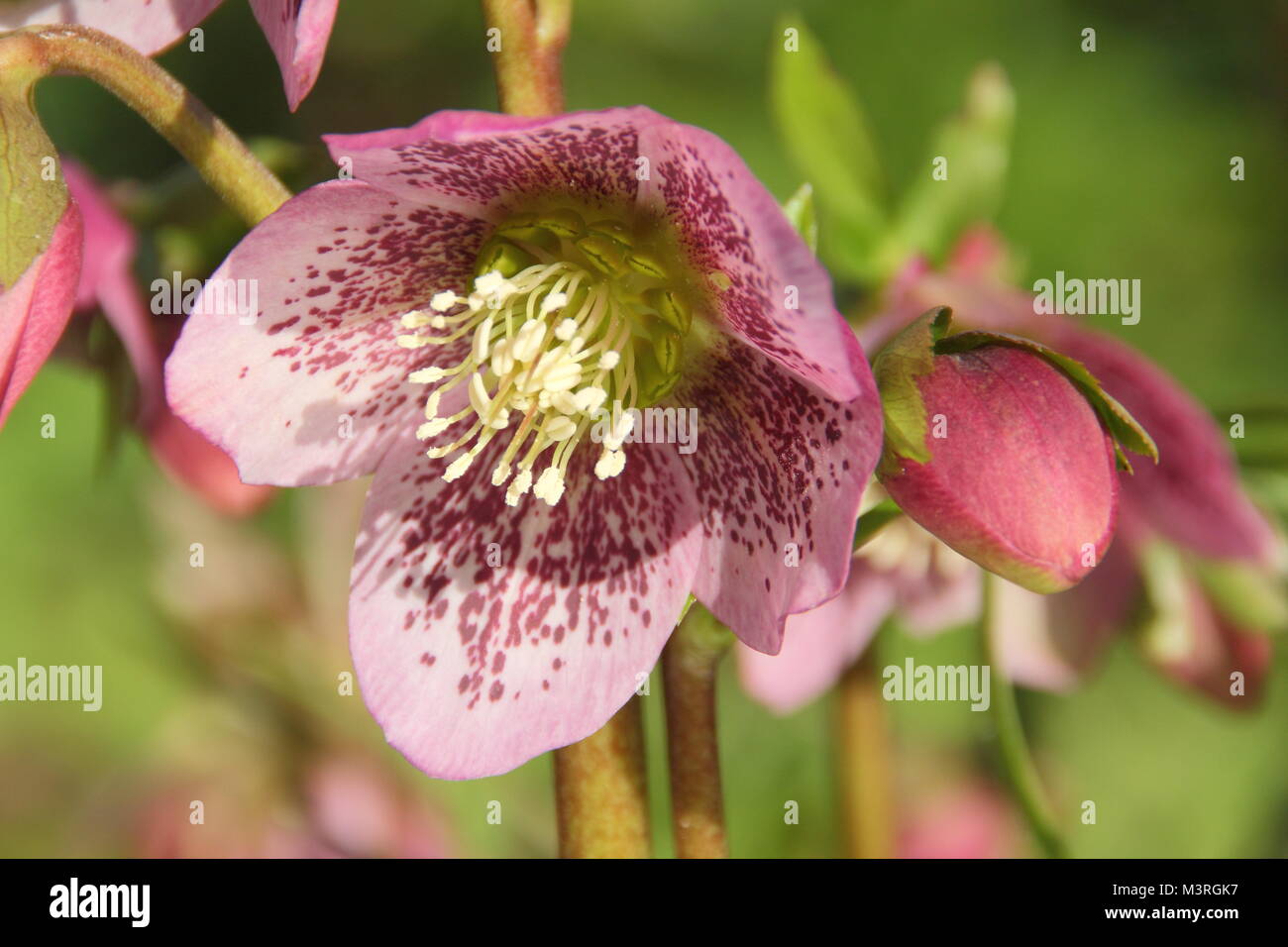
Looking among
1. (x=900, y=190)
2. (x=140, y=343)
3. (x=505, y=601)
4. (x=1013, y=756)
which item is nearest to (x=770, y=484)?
(x=505, y=601)

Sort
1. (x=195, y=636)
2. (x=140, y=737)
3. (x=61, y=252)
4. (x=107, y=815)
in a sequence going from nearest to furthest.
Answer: (x=61, y=252) → (x=195, y=636) → (x=107, y=815) → (x=140, y=737)

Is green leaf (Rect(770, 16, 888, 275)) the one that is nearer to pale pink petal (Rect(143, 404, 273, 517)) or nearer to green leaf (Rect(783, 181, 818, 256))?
green leaf (Rect(783, 181, 818, 256))

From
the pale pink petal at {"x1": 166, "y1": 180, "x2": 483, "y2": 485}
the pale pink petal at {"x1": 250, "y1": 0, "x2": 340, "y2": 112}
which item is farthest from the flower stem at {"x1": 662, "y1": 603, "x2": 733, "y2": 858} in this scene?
the pale pink petal at {"x1": 250, "y1": 0, "x2": 340, "y2": 112}

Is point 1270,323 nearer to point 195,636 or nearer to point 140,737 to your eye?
point 195,636

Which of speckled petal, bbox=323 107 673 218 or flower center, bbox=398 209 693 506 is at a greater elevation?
speckled petal, bbox=323 107 673 218

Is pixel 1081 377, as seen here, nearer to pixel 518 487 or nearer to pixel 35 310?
pixel 518 487

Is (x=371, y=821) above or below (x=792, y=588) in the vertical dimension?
below
